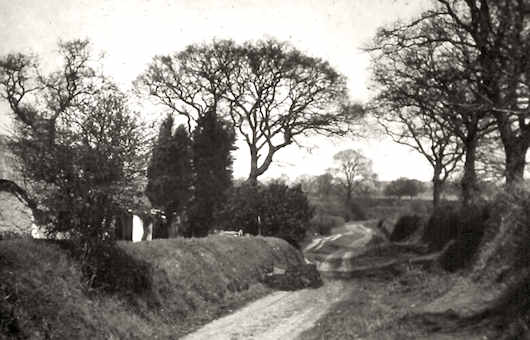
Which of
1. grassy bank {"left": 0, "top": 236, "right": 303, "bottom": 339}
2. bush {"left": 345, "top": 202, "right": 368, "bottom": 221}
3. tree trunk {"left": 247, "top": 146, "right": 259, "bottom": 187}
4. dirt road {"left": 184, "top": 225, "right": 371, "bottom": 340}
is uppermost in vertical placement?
tree trunk {"left": 247, "top": 146, "right": 259, "bottom": 187}

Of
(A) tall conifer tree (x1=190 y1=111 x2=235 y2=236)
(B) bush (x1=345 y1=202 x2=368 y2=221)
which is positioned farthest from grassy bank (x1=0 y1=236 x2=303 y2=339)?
(B) bush (x1=345 y1=202 x2=368 y2=221)

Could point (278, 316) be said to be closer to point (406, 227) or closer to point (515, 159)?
point (515, 159)

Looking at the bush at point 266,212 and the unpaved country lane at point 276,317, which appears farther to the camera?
the bush at point 266,212

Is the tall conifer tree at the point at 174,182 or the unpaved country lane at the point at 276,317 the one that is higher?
the tall conifer tree at the point at 174,182

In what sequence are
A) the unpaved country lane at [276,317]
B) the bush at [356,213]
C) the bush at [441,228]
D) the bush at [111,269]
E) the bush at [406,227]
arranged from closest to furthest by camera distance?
the bush at [111,269] → the unpaved country lane at [276,317] → the bush at [441,228] → the bush at [406,227] → the bush at [356,213]

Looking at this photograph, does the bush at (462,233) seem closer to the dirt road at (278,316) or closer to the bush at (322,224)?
the dirt road at (278,316)

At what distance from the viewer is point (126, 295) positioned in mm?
13094

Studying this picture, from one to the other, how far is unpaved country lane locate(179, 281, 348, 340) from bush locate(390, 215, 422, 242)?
1919cm

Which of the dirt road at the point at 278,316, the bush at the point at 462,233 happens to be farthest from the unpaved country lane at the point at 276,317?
the bush at the point at 462,233

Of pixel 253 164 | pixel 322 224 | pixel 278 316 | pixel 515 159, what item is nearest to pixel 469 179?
pixel 515 159

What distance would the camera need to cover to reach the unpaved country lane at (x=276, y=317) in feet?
42.0

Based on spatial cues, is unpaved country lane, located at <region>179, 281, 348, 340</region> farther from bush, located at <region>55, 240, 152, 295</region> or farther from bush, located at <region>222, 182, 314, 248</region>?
bush, located at <region>222, 182, 314, 248</region>

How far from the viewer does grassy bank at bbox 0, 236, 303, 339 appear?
949 cm

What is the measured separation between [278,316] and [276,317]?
0.59ft
